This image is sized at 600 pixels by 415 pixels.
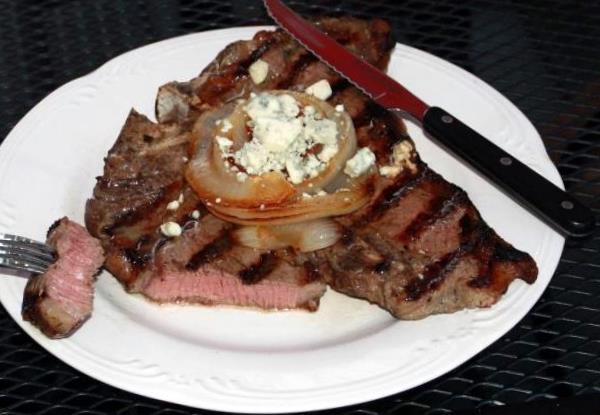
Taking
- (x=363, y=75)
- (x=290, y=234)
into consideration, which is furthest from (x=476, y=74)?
(x=290, y=234)

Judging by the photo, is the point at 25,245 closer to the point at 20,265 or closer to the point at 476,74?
the point at 20,265

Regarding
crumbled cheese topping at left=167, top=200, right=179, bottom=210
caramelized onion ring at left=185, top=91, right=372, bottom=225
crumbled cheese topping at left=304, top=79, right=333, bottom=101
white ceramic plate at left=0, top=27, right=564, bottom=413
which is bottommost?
white ceramic plate at left=0, top=27, right=564, bottom=413

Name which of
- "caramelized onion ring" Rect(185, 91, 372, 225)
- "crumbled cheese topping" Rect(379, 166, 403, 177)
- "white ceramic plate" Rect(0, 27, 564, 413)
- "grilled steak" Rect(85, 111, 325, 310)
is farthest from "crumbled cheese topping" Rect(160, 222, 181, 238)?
"crumbled cheese topping" Rect(379, 166, 403, 177)

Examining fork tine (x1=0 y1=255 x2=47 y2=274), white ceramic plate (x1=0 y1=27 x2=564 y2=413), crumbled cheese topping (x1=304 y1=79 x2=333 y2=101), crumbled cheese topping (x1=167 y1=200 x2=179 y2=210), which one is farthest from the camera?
crumbled cheese topping (x1=304 y1=79 x2=333 y2=101)

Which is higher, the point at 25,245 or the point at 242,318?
the point at 25,245

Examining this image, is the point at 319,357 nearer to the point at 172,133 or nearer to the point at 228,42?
the point at 172,133

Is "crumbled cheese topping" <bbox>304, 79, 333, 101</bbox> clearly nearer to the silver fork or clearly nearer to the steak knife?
the steak knife
